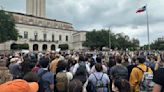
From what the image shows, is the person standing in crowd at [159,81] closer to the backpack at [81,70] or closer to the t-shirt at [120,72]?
the t-shirt at [120,72]

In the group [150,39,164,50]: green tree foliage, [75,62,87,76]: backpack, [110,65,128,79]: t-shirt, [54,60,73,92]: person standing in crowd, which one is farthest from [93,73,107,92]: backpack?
[150,39,164,50]: green tree foliage

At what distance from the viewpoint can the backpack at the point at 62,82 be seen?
8.38 meters

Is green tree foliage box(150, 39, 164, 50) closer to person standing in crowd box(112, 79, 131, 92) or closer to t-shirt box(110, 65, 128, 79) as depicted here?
t-shirt box(110, 65, 128, 79)

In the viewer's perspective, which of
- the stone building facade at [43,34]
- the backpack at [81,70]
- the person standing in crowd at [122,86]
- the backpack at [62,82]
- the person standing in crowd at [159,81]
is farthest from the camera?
the stone building facade at [43,34]

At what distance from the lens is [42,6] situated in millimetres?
134375

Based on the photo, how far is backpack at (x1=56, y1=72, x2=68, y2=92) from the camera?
8383mm

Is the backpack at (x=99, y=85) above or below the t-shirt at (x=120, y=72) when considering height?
below

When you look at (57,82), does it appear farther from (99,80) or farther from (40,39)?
(40,39)

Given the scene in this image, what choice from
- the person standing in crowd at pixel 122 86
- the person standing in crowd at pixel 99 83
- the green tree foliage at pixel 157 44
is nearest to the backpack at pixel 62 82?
the person standing in crowd at pixel 99 83

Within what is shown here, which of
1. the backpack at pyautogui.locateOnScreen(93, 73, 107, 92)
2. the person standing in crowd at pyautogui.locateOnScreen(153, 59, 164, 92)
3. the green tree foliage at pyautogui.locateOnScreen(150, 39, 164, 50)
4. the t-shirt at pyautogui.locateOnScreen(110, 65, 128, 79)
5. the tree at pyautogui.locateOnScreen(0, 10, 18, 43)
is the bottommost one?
the backpack at pyautogui.locateOnScreen(93, 73, 107, 92)

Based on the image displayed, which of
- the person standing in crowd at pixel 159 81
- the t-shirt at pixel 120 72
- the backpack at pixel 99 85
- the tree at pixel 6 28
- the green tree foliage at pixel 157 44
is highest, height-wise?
the tree at pixel 6 28

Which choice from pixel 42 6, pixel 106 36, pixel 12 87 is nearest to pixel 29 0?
pixel 42 6

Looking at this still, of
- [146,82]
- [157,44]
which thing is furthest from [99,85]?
[157,44]

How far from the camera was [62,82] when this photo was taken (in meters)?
8.46
